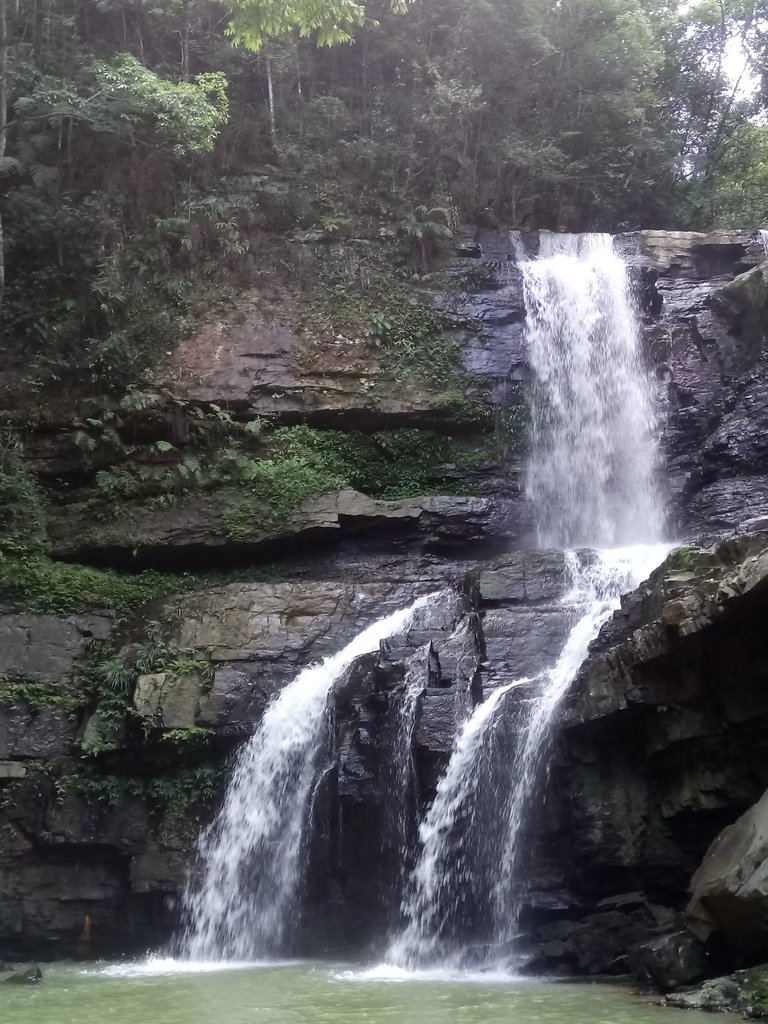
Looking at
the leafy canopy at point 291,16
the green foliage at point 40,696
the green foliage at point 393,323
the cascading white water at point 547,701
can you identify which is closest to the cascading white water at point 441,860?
the cascading white water at point 547,701

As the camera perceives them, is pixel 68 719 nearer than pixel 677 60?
Yes

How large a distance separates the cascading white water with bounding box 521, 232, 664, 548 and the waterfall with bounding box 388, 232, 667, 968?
0.02 metres

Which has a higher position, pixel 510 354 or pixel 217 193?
pixel 217 193

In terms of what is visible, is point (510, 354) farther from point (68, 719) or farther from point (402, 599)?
point (68, 719)

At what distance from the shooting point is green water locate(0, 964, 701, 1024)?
20.5 feet

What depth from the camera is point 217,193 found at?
59.7ft

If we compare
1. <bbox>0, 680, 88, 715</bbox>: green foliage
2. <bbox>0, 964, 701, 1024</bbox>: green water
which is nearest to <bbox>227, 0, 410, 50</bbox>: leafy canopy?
<bbox>0, 680, 88, 715</bbox>: green foliage

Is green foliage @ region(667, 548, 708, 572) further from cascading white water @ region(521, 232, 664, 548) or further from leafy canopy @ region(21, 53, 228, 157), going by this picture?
leafy canopy @ region(21, 53, 228, 157)

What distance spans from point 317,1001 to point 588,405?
11.2 meters

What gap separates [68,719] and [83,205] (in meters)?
9.83

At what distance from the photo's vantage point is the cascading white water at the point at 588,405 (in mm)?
15094

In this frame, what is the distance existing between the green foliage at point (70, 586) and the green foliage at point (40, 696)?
1385 mm

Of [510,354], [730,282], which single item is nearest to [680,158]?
[730,282]

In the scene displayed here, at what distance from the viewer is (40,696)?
40.5 feet
